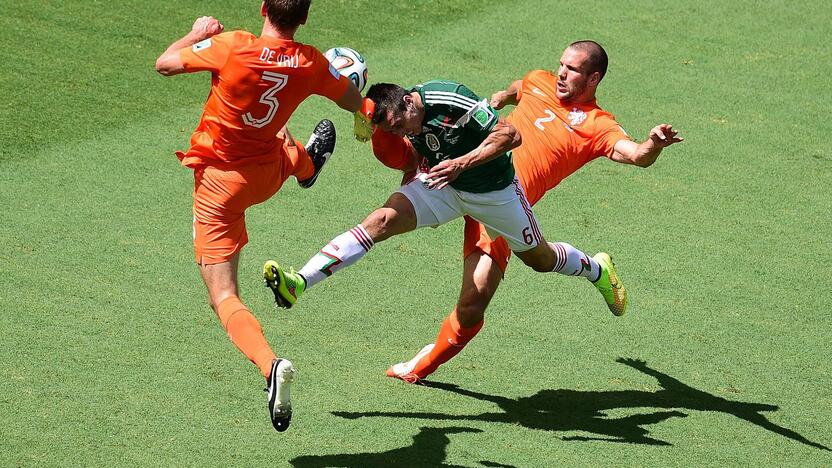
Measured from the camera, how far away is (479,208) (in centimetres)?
742

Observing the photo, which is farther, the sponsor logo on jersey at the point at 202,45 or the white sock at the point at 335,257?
the white sock at the point at 335,257

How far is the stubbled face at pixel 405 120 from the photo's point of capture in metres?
6.95

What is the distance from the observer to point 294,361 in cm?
794

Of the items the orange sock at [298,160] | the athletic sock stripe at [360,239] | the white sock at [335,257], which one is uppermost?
the orange sock at [298,160]

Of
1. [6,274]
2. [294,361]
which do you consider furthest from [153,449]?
[6,274]

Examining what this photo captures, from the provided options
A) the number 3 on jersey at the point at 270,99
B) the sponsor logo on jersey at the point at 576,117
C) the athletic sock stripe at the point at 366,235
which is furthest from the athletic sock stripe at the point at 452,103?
the sponsor logo on jersey at the point at 576,117

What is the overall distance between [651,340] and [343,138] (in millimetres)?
3989

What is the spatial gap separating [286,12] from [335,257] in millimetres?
1502

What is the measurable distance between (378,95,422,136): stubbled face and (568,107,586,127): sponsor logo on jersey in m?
1.70

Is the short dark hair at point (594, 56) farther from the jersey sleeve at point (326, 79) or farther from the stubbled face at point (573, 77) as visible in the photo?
the jersey sleeve at point (326, 79)

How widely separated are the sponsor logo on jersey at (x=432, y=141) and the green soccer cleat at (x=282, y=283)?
118 centimetres

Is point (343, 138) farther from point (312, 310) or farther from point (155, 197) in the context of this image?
point (312, 310)

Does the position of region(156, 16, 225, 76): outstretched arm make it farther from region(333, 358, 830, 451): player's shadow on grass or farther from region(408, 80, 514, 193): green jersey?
region(333, 358, 830, 451): player's shadow on grass

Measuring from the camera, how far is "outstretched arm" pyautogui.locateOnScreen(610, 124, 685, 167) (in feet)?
24.3
